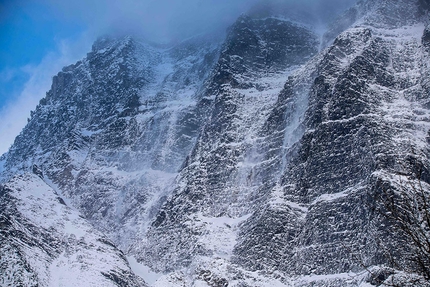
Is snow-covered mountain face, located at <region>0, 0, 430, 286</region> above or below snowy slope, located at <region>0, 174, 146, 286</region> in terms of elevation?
above

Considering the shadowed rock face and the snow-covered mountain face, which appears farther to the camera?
the shadowed rock face

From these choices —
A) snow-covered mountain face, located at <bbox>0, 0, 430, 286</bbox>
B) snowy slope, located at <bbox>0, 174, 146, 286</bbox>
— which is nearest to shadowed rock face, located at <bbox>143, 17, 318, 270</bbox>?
snow-covered mountain face, located at <bbox>0, 0, 430, 286</bbox>

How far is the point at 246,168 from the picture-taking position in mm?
90562

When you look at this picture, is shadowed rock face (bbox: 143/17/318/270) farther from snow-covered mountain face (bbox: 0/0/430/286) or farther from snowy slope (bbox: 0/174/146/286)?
snowy slope (bbox: 0/174/146/286)

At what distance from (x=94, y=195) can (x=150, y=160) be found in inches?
613

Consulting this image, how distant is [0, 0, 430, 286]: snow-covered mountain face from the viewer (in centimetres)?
6706

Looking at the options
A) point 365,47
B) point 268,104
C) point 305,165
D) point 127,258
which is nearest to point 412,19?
point 365,47

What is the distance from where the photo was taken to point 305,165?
3063 inches

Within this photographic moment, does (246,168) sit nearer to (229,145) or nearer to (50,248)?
(229,145)

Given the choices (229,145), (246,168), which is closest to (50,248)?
(246,168)

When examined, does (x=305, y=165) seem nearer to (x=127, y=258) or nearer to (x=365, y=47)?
(x=365, y=47)

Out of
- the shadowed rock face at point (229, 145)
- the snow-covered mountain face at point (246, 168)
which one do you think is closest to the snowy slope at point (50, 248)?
the snow-covered mountain face at point (246, 168)

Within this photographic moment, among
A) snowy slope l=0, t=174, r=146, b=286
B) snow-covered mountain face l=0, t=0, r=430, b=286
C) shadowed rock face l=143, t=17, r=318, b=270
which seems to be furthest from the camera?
→ shadowed rock face l=143, t=17, r=318, b=270

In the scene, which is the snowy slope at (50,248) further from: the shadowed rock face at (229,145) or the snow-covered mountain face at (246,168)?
the shadowed rock face at (229,145)
